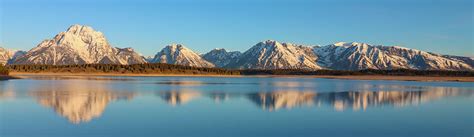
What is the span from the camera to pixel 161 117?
32250mm

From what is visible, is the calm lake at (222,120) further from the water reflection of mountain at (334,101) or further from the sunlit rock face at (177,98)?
the sunlit rock face at (177,98)

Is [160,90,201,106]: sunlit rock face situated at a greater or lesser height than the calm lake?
greater

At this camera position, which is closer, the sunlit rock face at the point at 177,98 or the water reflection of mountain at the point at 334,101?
the water reflection of mountain at the point at 334,101

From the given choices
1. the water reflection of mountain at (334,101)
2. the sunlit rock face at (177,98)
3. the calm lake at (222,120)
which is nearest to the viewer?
the calm lake at (222,120)

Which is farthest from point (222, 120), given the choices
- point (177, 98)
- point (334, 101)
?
point (334, 101)

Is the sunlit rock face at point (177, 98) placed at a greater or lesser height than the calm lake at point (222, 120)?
greater

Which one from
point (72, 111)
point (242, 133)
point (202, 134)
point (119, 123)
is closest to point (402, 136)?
point (242, 133)

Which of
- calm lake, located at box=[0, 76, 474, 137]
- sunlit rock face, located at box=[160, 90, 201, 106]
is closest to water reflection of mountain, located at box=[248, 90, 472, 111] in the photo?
calm lake, located at box=[0, 76, 474, 137]

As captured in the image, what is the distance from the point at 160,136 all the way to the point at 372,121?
13.9 meters

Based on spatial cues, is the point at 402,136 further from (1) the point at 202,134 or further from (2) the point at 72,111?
(2) the point at 72,111

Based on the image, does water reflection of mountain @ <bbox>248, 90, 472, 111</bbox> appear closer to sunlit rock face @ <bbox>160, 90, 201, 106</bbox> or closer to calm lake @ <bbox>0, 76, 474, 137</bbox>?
calm lake @ <bbox>0, 76, 474, 137</bbox>

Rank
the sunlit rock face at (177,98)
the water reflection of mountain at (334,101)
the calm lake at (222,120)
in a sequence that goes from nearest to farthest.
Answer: the calm lake at (222,120)
the water reflection of mountain at (334,101)
the sunlit rock face at (177,98)

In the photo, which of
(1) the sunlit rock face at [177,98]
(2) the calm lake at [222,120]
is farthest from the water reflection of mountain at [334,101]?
(1) the sunlit rock face at [177,98]

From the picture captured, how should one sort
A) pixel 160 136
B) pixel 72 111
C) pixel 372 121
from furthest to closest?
pixel 72 111 → pixel 372 121 → pixel 160 136
